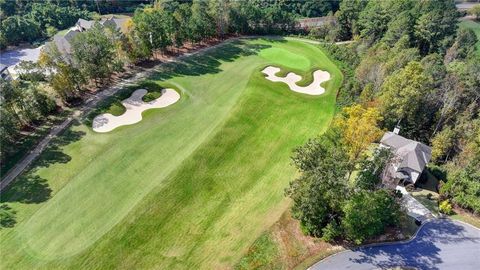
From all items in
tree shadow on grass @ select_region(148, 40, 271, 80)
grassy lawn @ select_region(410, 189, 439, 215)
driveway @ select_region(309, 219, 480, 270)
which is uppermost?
tree shadow on grass @ select_region(148, 40, 271, 80)

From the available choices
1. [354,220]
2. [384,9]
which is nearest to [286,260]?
[354,220]

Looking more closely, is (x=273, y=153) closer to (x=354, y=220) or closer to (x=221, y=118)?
(x=221, y=118)

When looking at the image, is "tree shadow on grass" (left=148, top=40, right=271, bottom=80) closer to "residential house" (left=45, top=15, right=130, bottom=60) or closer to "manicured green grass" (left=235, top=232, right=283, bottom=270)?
"residential house" (left=45, top=15, right=130, bottom=60)

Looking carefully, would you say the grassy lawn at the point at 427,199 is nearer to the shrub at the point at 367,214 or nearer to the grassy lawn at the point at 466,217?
the grassy lawn at the point at 466,217

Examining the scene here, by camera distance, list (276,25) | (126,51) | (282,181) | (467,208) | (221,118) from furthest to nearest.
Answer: (276,25)
(126,51)
(221,118)
(282,181)
(467,208)

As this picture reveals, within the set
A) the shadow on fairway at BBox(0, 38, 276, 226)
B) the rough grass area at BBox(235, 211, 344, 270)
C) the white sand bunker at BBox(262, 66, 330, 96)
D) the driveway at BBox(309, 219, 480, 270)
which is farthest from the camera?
the white sand bunker at BBox(262, 66, 330, 96)

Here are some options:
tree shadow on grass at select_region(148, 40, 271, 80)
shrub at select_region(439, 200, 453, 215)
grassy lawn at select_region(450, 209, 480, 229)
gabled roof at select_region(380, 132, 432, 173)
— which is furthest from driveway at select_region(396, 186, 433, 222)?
tree shadow on grass at select_region(148, 40, 271, 80)
